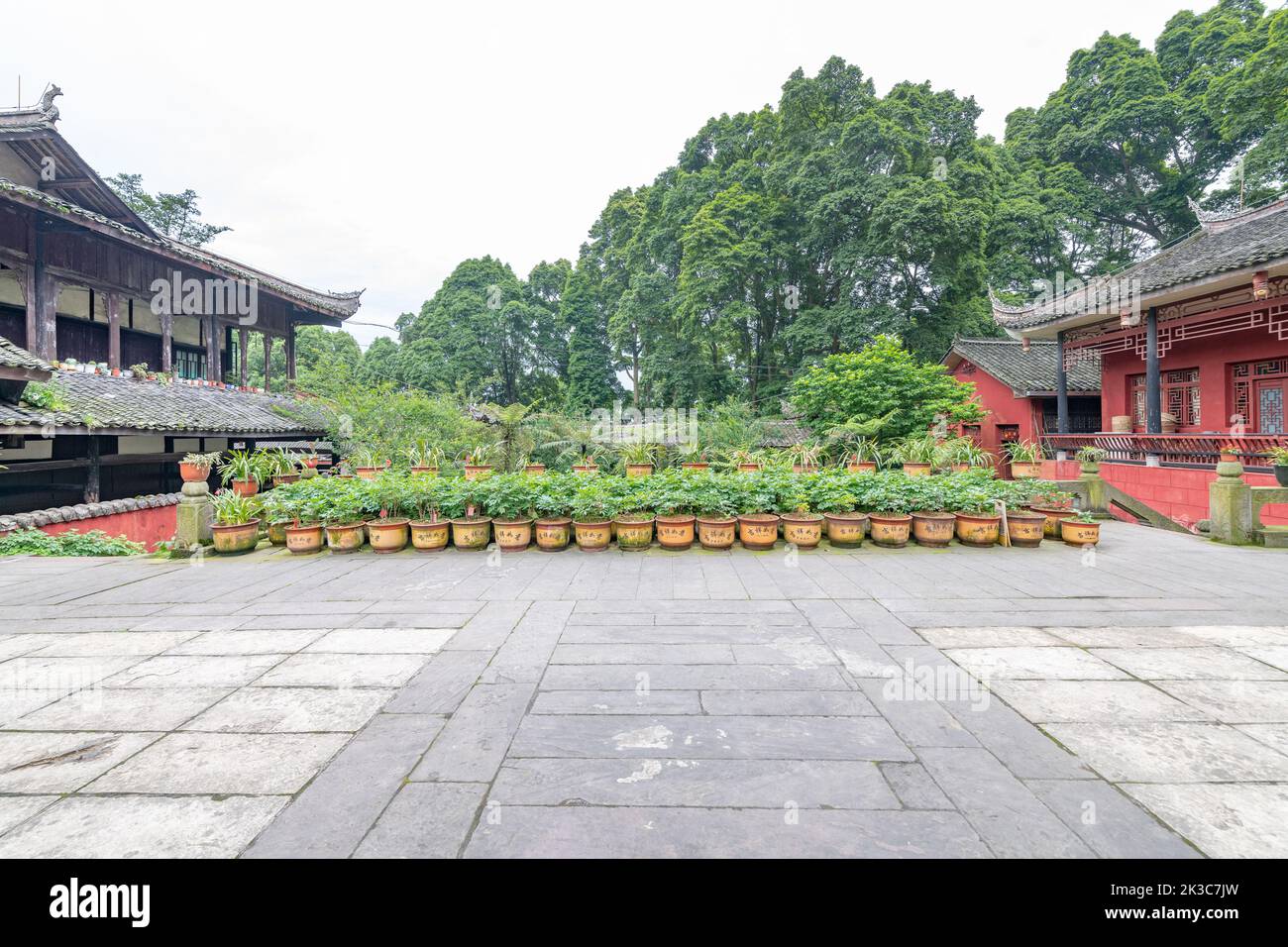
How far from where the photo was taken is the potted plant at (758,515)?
6469 millimetres

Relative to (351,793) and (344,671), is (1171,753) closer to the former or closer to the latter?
(351,793)

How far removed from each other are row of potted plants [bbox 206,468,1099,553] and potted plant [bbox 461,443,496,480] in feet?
11.5

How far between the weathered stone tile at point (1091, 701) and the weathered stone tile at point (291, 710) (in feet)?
9.86

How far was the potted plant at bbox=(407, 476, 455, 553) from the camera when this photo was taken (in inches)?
257

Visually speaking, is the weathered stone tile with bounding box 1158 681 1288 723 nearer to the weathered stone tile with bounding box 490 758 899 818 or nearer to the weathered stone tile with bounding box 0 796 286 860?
the weathered stone tile with bounding box 490 758 899 818

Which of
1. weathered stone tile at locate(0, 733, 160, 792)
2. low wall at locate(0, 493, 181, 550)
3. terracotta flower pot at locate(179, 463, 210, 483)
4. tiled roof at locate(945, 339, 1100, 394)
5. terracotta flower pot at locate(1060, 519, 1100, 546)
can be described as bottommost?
weathered stone tile at locate(0, 733, 160, 792)

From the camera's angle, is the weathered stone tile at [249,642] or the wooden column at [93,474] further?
the wooden column at [93,474]

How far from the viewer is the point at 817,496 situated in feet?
23.0

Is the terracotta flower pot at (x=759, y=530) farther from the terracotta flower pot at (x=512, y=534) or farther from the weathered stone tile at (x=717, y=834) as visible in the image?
the weathered stone tile at (x=717, y=834)

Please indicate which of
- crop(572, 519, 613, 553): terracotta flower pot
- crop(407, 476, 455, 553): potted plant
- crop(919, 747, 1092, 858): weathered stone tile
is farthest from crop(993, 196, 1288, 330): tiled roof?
crop(407, 476, 455, 553): potted plant

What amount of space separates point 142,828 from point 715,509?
5.53 m

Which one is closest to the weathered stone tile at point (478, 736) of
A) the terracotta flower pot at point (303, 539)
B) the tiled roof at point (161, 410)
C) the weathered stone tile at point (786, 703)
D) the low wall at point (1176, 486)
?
the weathered stone tile at point (786, 703)

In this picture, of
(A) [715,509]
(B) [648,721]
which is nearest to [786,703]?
(B) [648,721]

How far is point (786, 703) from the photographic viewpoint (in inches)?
106
